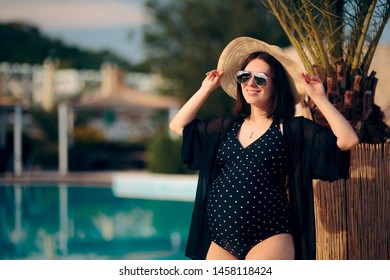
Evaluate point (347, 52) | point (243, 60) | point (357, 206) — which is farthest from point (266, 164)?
point (347, 52)

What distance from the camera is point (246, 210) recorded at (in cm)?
315

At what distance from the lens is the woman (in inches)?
124

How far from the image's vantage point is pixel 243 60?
3.57 metres

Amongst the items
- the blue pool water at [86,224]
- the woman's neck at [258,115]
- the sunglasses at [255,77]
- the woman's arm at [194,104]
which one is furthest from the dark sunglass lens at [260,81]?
the blue pool water at [86,224]

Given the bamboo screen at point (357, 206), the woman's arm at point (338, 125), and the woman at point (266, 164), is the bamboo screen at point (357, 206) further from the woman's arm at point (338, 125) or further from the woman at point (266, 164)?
the woman's arm at point (338, 125)

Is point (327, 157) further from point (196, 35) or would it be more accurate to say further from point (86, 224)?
point (196, 35)

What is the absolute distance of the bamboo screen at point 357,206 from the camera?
3.99 meters

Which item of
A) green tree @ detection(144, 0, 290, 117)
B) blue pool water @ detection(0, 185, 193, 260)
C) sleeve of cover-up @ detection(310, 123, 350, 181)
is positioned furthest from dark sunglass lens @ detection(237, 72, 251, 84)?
green tree @ detection(144, 0, 290, 117)

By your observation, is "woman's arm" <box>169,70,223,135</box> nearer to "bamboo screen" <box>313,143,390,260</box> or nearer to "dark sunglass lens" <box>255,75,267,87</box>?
"dark sunglass lens" <box>255,75,267,87</box>

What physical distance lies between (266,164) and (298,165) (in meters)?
0.16

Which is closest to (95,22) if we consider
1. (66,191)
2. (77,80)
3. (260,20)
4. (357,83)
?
(77,80)

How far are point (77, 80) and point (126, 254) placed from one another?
1762cm

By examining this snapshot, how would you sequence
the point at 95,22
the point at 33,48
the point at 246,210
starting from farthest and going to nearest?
the point at 33,48 → the point at 95,22 → the point at 246,210

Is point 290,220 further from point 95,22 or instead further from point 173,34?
point 95,22
